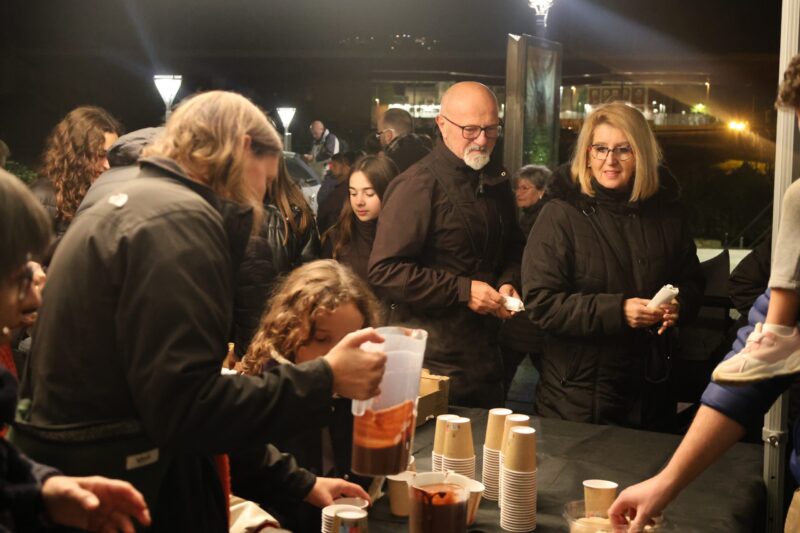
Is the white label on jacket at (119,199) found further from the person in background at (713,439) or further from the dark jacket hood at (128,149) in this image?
the person in background at (713,439)

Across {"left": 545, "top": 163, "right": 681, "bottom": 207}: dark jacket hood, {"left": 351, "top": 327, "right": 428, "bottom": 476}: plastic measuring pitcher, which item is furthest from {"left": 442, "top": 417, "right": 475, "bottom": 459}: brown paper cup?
{"left": 545, "top": 163, "right": 681, "bottom": 207}: dark jacket hood

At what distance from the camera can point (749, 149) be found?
27703 mm

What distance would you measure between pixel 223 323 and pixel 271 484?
0.66 m

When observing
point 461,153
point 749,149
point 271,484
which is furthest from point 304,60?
point 271,484

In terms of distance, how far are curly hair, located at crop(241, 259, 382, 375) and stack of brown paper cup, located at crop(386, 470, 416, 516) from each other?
465 mm

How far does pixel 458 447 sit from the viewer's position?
2.38 meters

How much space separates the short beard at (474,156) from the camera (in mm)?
3814

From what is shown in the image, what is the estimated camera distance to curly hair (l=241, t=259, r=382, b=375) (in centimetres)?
254

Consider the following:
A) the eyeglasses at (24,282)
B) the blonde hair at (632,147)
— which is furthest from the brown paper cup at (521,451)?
the blonde hair at (632,147)

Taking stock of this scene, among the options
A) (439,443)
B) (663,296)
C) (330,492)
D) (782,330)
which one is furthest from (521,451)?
(663,296)

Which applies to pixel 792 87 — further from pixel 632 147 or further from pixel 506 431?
pixel 632 147

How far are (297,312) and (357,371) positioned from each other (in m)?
0.91

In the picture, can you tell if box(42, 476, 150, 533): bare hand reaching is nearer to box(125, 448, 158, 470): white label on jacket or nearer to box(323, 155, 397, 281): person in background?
box(125, 448, 158, 470): white label on jacket

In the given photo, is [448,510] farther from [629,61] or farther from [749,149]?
[749,149]
